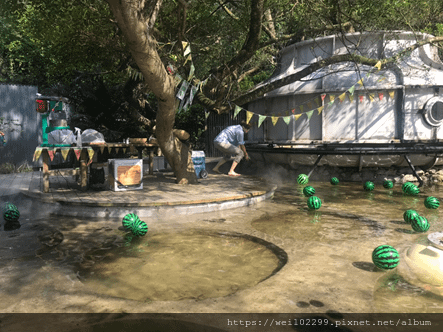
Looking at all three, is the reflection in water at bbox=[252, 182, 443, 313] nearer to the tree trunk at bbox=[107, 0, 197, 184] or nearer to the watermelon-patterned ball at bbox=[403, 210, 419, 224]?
the watermelon-patterned ball at bbox=[403, 210, 419, 224]

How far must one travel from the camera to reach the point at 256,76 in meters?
20.2

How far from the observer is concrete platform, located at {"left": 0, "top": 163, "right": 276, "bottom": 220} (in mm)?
7676

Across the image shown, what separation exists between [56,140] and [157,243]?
462 centimetres

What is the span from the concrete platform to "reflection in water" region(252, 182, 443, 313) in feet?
3.75

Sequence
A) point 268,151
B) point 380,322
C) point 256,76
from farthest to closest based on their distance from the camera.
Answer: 1. point 256,76
2. point 268,151
3. point 380,322

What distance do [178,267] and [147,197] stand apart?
4.01m

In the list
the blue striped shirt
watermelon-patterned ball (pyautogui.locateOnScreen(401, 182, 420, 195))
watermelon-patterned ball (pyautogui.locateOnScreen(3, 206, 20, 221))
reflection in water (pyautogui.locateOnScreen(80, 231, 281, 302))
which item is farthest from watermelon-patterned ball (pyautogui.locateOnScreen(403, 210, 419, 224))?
watermelon-patterned ball (pyautogui.locateOnScreen(3, 206, 20, 221))

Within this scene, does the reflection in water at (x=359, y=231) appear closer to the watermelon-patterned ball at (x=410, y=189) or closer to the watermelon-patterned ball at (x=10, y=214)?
the watermelon-patterned ball at (x=410, y=189)

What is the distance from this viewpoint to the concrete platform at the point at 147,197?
7.68m

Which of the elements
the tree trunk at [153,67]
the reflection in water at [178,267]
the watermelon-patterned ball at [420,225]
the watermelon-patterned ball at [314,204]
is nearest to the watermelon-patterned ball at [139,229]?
the reflection in water at [178,267]

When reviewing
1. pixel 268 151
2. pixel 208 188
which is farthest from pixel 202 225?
pixel 268 151

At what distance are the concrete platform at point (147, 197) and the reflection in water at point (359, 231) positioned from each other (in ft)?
3.75

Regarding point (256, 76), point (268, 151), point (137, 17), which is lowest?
point (268, 151)

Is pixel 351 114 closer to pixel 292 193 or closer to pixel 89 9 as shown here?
pixel 292 193
